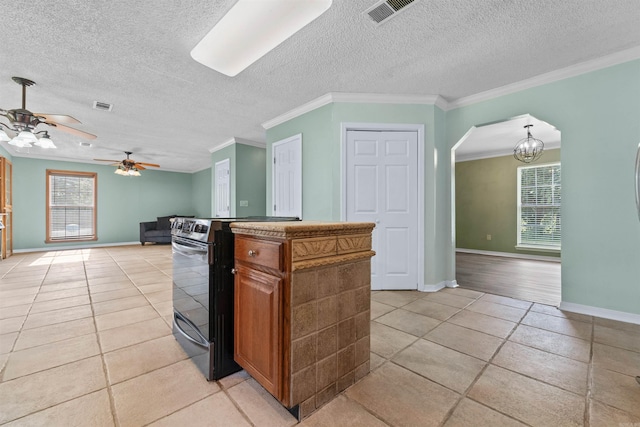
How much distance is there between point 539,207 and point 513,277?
2.78 metres

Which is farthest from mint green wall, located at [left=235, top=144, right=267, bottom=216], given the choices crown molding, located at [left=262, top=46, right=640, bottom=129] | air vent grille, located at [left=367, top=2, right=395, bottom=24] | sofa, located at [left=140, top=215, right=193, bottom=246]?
air vent grille, located at [left=367, top=2, right=395, bottom=24]

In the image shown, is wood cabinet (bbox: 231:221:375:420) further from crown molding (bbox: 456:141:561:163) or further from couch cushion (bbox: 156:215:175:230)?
couch cushion (bbox: 156:215:175:230)

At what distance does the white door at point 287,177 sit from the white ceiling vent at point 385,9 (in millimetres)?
2052

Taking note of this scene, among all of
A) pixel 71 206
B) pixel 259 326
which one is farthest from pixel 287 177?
pixel 71 206

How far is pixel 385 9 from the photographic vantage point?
194cm

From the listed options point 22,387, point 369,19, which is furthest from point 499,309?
point 22,387

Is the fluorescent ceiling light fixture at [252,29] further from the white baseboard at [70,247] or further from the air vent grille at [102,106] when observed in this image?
the white baseboard at [70,247]

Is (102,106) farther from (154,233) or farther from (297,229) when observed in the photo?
(154,233)

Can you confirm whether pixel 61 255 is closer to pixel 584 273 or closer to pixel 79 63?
pixel 79 63

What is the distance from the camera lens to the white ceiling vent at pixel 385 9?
6.16ft

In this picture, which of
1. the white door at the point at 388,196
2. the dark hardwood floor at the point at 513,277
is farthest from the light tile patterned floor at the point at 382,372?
the white door at the point at 388,196

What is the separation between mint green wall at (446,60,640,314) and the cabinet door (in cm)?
312

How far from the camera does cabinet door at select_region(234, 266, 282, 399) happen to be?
1.25 meters

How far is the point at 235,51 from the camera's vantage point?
222 cm
